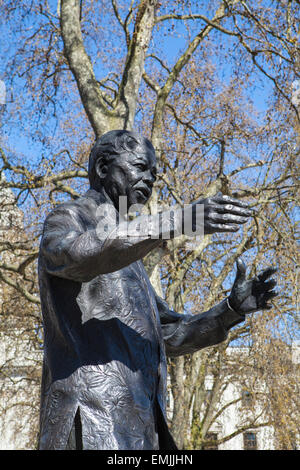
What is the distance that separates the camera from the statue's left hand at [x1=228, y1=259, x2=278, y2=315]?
10.8 feet

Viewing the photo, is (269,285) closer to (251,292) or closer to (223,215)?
(251,292)

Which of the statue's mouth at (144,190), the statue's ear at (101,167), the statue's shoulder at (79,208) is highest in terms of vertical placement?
the statue's ear at (101,167)

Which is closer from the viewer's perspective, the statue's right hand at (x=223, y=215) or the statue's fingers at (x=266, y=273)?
the statue's right hand at (x=223, y=215)

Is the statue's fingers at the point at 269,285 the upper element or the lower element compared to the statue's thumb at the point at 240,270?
lower

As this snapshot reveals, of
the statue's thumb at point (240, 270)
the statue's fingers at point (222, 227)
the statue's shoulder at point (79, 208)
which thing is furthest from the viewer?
the statue's thumb at point (240, 270)

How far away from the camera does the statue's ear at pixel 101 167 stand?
3.33 m

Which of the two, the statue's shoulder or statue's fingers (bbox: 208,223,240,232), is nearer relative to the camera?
statue's fingers (bbox: 208,223,240,232)

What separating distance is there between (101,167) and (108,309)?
702 millimetres

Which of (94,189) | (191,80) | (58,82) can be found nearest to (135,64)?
(58,82)

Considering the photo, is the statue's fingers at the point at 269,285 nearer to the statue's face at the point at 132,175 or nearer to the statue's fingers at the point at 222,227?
the statue's face at the point at 132,175

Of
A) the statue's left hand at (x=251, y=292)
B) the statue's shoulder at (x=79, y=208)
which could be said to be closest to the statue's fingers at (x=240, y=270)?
the statue's left hand at (x=251, y=292)

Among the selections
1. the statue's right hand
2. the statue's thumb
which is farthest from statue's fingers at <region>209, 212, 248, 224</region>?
the statue's thumb

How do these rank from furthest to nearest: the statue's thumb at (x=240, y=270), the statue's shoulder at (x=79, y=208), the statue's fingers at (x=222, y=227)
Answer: the statue's thumb at (x=240, y=270)
the statue's shoulder at (x=79, y=208)
the statue's fingers at (x=222, y=227)

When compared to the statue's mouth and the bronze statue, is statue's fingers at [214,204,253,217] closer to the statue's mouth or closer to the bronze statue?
the bronze statue
